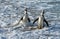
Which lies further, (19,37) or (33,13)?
(33,13)

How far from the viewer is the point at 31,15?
9.74 metres

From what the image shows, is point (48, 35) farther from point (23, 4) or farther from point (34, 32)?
point (23, 4)

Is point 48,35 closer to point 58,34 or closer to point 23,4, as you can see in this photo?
point 58,34

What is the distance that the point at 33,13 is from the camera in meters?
10.0

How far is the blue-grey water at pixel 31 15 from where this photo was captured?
7874mm

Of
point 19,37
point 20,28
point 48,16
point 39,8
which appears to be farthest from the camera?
point 39,8

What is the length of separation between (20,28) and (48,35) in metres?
0.93

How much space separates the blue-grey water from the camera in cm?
787

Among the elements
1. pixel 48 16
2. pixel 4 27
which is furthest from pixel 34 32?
pixel 48 16

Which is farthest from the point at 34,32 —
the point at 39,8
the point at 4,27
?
the point at 39,8

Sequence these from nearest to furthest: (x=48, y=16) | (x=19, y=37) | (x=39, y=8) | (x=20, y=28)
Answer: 1. (x=19, y=37)
2. (x=20, y=28)
3. (x=48, y=16)
4. (x=39, y=8)

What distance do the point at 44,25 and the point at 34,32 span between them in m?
0.57

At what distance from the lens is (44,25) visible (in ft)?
27.7

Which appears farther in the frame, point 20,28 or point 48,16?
point 48,16
